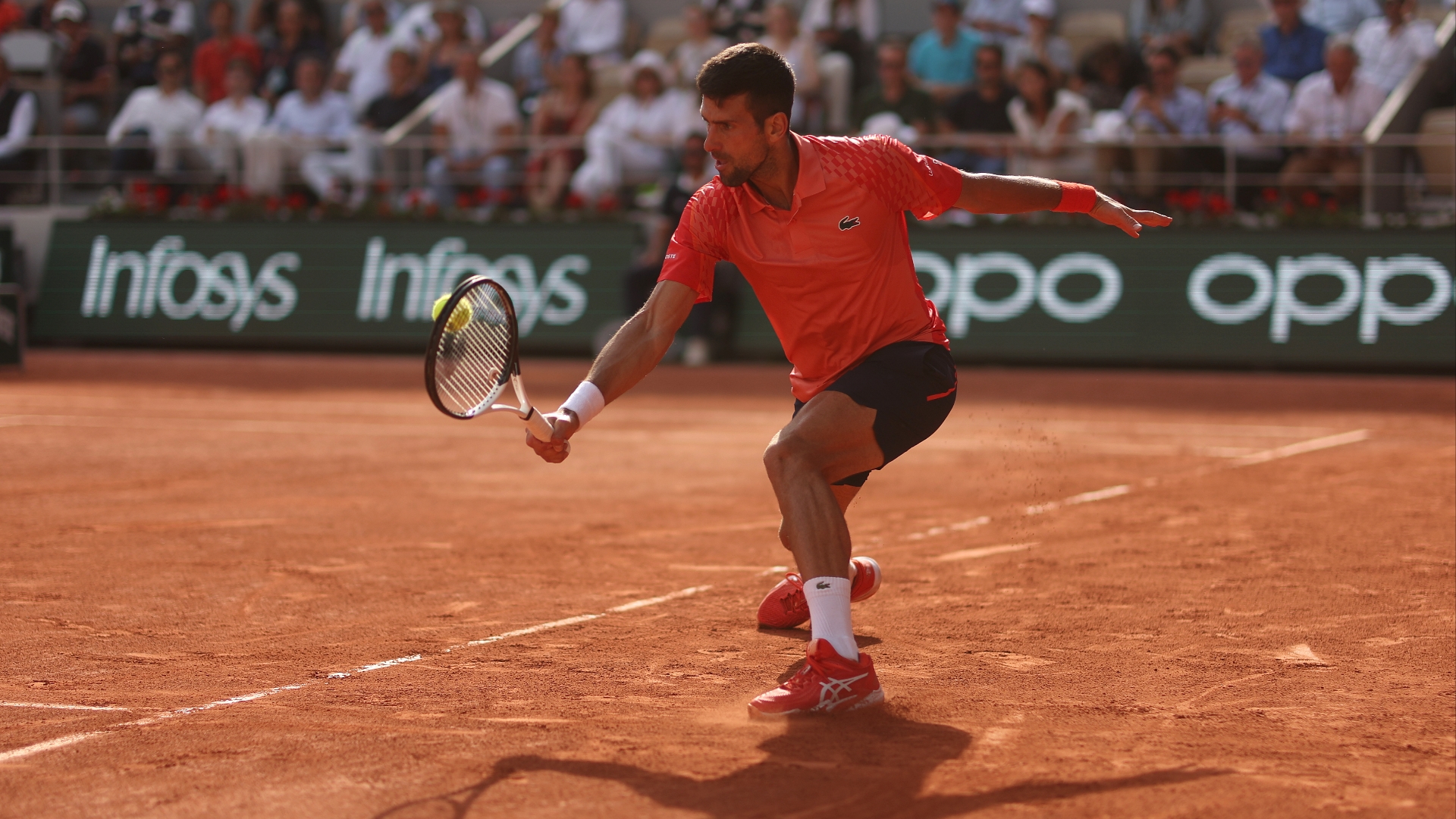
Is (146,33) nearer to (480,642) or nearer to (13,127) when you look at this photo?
(13,127)

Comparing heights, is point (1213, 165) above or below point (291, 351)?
above

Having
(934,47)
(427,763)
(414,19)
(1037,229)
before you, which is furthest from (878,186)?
(414,19)

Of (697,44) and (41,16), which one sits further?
(41,16)

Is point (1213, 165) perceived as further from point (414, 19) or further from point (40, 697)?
point (40, 697)

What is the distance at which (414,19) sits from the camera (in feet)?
64.6

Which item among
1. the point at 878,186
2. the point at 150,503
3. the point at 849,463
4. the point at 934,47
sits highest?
the point at 934,47

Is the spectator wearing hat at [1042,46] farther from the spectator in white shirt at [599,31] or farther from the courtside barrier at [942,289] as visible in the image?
the spectator in white shirt at [599,31]

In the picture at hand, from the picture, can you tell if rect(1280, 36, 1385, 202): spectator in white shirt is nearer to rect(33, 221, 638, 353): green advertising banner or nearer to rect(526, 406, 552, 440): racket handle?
rect(33, 221, 638, 353): green advertising banner

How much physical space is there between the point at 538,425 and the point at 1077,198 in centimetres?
195

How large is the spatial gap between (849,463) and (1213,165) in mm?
11113

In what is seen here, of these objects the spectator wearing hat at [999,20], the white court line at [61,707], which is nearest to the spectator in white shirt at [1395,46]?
the spectator wearing hat at [999,20]

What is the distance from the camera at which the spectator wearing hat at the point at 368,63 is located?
62.5ft

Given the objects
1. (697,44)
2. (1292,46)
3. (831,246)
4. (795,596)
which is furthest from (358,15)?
(831,246)

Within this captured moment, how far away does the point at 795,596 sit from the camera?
17.7 ft
